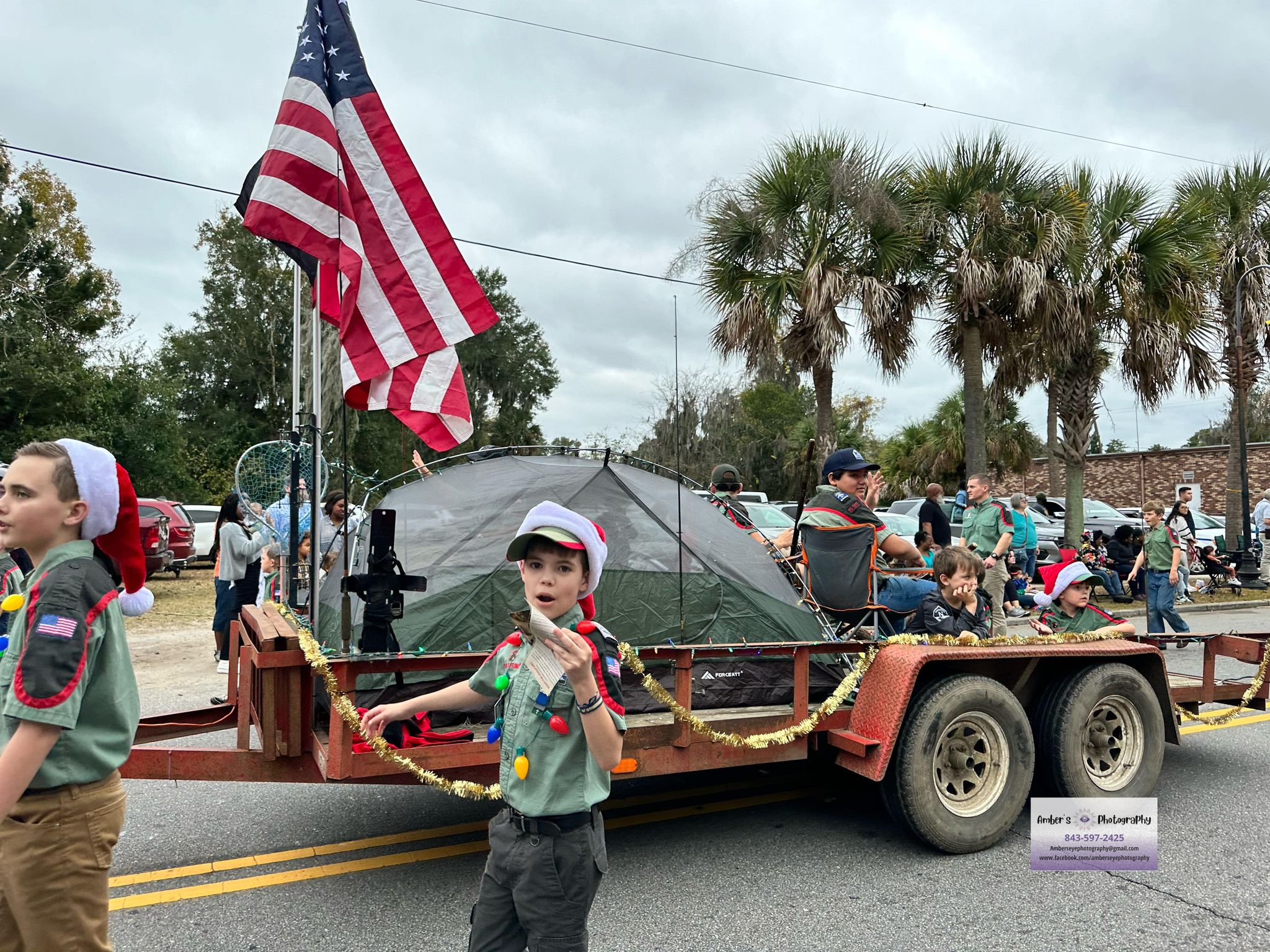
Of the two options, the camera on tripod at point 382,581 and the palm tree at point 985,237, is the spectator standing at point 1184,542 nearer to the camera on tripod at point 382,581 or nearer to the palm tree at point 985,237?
the palm tree at point 985,237

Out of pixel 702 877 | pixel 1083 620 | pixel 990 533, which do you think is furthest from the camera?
pixel 990 533

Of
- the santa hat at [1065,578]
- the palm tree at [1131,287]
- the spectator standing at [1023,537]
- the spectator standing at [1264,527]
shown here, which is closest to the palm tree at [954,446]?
the spectator standing at [1264,527]

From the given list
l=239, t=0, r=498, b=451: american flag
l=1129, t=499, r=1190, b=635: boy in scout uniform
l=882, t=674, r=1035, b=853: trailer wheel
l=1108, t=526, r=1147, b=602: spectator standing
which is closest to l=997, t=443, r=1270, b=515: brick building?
l=1108, t=526, r=1147, b=602: spectator standing

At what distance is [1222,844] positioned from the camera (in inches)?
184

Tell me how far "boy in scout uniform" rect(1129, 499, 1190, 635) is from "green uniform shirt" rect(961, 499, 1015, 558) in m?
2.55

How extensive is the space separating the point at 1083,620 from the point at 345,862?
4481 mm

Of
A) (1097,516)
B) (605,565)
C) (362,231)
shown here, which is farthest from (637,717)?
(1097,516)

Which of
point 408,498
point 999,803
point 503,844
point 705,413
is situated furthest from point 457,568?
point 705,413

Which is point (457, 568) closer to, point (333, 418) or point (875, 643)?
point (875, 643)

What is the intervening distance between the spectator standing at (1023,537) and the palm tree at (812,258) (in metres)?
4.12

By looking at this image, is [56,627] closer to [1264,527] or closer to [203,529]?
[203,529]

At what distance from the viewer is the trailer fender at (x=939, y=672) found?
14.2 ft

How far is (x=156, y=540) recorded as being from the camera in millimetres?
17109

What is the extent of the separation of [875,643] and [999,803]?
3.24ft
